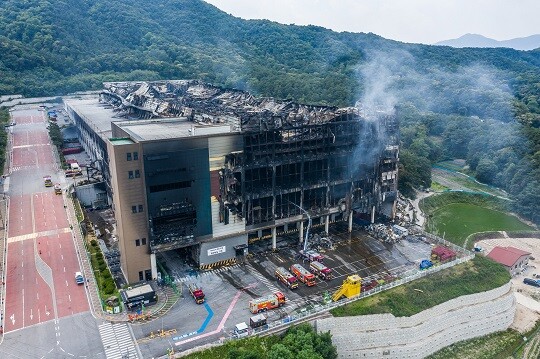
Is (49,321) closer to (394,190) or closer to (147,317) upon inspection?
(147,317)

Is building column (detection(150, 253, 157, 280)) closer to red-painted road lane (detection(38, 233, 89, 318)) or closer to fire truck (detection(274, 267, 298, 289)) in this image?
red-painted road lane (detection(38, 233, 89, 318))

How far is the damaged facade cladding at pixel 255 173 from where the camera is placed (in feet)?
211

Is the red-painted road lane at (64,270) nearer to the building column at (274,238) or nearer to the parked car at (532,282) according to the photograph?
the building column at (274,238)

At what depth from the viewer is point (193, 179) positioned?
65.6 m

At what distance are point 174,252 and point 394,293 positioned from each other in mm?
36145

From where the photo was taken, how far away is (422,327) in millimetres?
59812

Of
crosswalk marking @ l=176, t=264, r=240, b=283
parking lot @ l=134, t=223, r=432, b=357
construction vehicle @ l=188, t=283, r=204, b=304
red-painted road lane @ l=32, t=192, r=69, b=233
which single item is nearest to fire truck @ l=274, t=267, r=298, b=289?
parking lot @ l=134, t=223, r=432, b=357

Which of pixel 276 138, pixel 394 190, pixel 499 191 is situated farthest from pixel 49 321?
pixel 499 191

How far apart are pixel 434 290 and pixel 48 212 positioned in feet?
234

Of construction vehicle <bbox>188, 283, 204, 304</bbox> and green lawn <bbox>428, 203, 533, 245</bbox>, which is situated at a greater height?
construction vehicle <bbox>188, 283, 204, 304</bbox>

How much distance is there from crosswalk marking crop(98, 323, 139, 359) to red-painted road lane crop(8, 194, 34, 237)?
1360 inches

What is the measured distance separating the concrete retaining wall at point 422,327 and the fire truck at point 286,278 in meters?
8.72

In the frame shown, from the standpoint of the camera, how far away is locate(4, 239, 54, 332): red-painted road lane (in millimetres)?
54312

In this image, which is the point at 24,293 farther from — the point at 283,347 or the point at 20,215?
the point at 283,347
